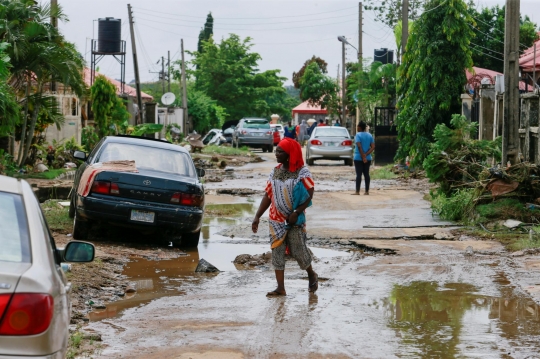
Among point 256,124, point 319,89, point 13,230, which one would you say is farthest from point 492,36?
point 13,230

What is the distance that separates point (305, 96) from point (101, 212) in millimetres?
68310

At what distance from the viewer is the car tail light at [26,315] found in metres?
3.87

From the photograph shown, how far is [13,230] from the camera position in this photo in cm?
446

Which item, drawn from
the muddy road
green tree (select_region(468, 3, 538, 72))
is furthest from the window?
the muddy road

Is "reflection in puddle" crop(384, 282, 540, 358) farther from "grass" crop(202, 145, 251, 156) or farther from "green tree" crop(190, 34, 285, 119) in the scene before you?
"green tree" crop(190, 34, 285, 119)

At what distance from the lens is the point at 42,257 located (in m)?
4.29

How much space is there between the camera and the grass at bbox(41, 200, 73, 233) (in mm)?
13998

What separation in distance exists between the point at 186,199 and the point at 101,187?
118cm

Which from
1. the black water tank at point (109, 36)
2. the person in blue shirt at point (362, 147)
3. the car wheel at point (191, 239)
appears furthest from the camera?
the black water tank at point (109, 36)

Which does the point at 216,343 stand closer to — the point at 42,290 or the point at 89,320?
the point at 89,320

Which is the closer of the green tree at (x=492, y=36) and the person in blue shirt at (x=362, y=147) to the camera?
the person in blue shirt at (x=362, y=147)

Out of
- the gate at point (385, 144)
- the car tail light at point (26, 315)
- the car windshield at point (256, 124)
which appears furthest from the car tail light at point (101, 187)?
the car windshield at point (256, 124)

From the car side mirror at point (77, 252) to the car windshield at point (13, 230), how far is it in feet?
2.52

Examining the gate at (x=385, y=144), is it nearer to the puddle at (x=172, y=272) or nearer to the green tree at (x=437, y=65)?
the green tree at (x=437, y=65)
